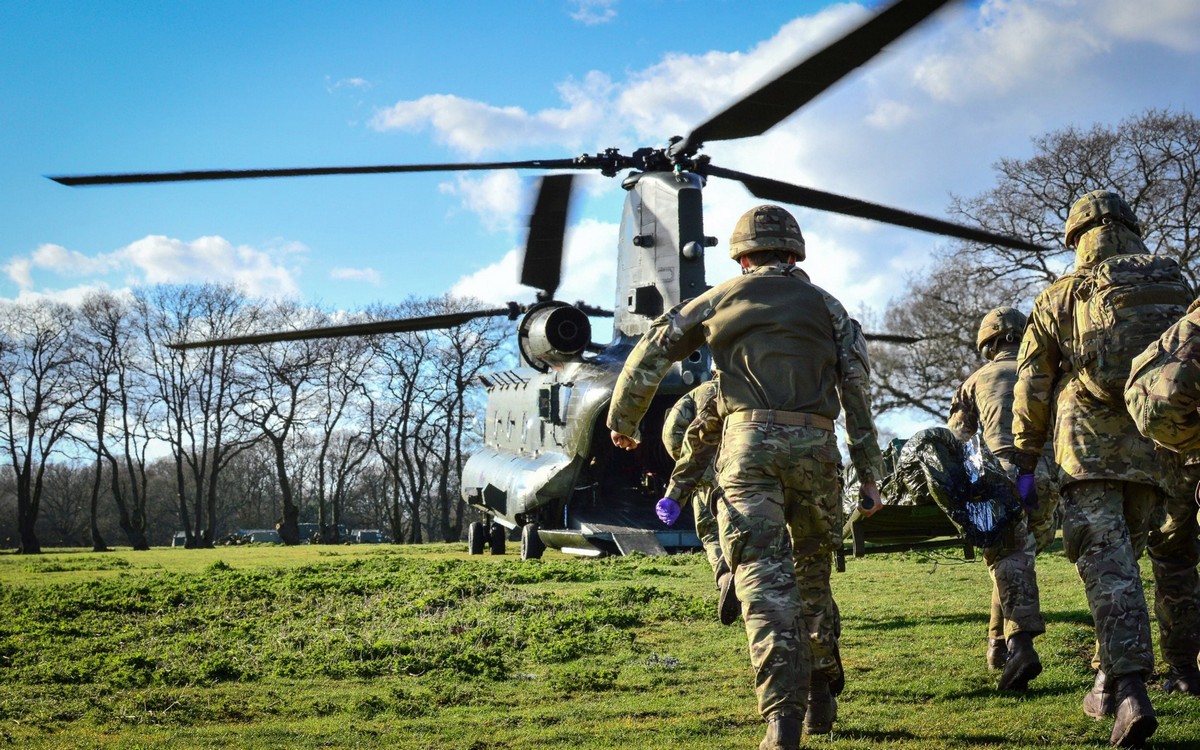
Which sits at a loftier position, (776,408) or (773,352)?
(773,352)

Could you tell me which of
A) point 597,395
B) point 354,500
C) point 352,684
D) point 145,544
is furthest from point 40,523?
point 352,684

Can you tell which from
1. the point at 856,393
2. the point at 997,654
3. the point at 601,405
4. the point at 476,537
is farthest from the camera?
the point at 476,537

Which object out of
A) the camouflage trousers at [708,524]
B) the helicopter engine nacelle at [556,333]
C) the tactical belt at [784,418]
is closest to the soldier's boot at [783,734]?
the tactical belt at [784,418]

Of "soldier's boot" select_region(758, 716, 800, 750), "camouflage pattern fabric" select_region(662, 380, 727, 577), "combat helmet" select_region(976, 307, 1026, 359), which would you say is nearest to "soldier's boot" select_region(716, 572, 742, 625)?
"camouflage pattern fabric" select_region(662, 380, 727, 577)

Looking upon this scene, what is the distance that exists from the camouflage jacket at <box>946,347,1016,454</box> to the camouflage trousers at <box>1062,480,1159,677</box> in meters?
1.59

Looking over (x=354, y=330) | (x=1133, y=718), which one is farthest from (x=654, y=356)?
(x=354, y=330)

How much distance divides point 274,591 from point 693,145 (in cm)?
788

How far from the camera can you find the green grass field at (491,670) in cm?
535

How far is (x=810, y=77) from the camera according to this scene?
982 centimetres

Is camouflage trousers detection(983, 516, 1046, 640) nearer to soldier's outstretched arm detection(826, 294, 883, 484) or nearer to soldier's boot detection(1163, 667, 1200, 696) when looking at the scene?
soldier's boot detection(1163, 667, 1200, 696)

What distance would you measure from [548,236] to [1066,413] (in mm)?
13389

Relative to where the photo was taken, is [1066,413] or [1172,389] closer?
[1172,389]

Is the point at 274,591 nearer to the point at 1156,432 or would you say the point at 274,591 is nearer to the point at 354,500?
the point at 1156,432

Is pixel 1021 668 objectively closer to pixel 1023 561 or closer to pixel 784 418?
pixel 1023 561
